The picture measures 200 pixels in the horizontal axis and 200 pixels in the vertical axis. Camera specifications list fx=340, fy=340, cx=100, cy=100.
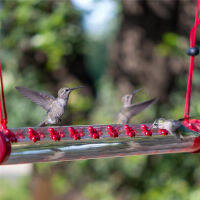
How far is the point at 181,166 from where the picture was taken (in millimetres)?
4500

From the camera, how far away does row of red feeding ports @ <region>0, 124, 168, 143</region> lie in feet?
4.16

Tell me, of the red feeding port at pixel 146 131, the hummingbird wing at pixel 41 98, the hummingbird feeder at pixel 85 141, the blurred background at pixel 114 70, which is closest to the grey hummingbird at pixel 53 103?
the hummingbird wing at pixel 41 98

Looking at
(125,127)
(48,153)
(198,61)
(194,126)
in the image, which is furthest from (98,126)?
(198,61)

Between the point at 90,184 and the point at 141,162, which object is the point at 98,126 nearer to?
the point at 141,162

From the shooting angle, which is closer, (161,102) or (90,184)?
(161,102)

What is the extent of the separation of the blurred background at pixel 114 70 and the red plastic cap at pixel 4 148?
2993 millimetres

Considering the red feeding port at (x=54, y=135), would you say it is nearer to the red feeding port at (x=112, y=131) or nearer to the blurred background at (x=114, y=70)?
the red feeding port at (x=112, y=131)

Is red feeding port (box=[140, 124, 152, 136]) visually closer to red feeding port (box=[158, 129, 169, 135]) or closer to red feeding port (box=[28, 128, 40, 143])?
red feeding port (box=[158, 129, 169, 135])

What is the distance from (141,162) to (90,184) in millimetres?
889

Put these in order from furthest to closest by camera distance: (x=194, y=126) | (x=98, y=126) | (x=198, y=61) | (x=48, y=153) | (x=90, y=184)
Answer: (x=90, y=184) → (x=198, y=61) → (x=194, y=126) → (x=98, y=126) → (x=48, y=153)

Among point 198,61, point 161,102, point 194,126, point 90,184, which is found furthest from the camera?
point 90,184

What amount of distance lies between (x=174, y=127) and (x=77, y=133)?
17.8 inches

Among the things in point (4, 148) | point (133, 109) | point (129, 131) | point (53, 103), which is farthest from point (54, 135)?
point (133, 109)

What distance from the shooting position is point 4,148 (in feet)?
3.91
